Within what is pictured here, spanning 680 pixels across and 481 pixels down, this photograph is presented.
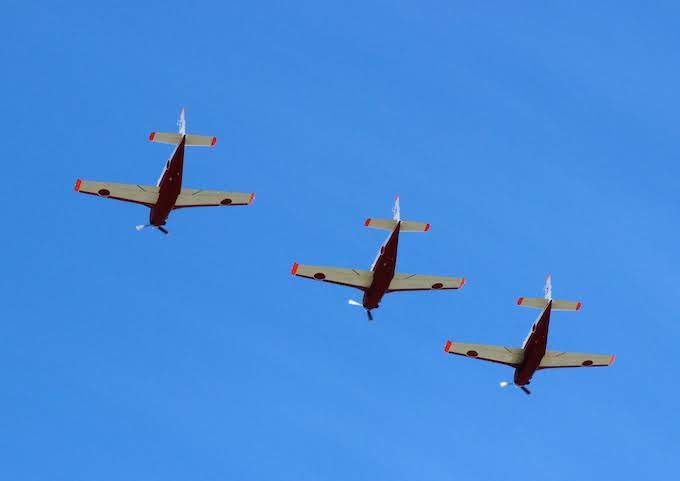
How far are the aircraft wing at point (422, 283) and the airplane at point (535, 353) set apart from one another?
5.80m

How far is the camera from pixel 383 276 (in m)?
164

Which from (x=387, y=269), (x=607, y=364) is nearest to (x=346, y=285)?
(x=387, y=269)

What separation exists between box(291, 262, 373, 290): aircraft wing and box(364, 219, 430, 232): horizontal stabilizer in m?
6.41

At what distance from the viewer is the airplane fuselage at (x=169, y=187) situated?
15962 cm

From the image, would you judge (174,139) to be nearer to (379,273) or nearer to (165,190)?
(165,190)

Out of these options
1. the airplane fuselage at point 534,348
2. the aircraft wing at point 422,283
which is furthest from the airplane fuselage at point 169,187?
the airplane fuselage at point 534,348

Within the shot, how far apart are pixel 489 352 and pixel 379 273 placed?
1351cm

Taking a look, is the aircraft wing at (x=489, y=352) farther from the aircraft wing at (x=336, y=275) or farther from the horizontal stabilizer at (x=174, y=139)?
the horizontal stabilizer at (x=174, y=139)

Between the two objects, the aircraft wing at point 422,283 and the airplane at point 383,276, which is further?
the aircraft wing at point 422,283

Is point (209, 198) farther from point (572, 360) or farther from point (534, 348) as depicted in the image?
point (572, 360)

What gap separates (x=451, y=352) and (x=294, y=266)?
680 inches

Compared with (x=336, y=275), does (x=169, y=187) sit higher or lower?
higher

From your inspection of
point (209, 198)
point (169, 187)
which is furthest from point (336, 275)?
point (169, 187)

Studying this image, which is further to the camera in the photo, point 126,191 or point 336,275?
point 336,275
